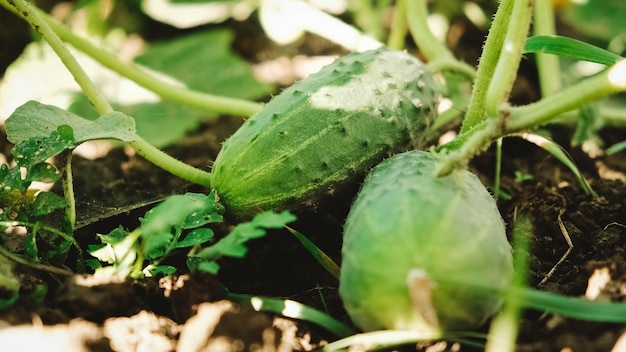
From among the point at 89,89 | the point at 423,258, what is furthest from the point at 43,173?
the point at 423,258

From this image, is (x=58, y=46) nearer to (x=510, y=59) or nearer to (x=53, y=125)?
(x=53, y=125)

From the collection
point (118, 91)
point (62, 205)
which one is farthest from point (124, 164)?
point (62, 205)

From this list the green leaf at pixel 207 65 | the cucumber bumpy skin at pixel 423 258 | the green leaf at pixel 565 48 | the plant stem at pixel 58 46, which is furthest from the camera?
the green leaf at pixel 207 65

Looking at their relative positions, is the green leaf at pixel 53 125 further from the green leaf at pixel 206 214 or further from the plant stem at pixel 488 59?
the plant stem at pixel 488 59

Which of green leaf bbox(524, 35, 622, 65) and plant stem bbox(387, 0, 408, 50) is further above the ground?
plant stem bbox(387, 0, 408, 50)

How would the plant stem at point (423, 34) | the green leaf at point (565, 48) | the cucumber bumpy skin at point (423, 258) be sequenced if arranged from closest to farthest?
1. the cucumber bumpy skin at point (423, 258)
2. the green leaf at point (565, 48)
3. the plant stem at point (423, 34)

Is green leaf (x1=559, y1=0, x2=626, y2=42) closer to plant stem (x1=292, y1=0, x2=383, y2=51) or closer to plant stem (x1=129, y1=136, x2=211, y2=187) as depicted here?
plant stem (x1=292, y1=0, x2=383, y2=51)

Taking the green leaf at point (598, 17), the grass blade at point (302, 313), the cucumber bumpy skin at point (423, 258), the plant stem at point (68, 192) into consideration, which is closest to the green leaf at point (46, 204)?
the plant stem at point (68, 192)

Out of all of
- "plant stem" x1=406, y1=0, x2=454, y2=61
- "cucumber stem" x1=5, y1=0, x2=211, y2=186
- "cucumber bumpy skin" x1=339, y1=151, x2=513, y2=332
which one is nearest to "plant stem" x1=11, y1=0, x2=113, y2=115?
"cucumber stem" x1=5, y1=0, x2=211, y2=186
